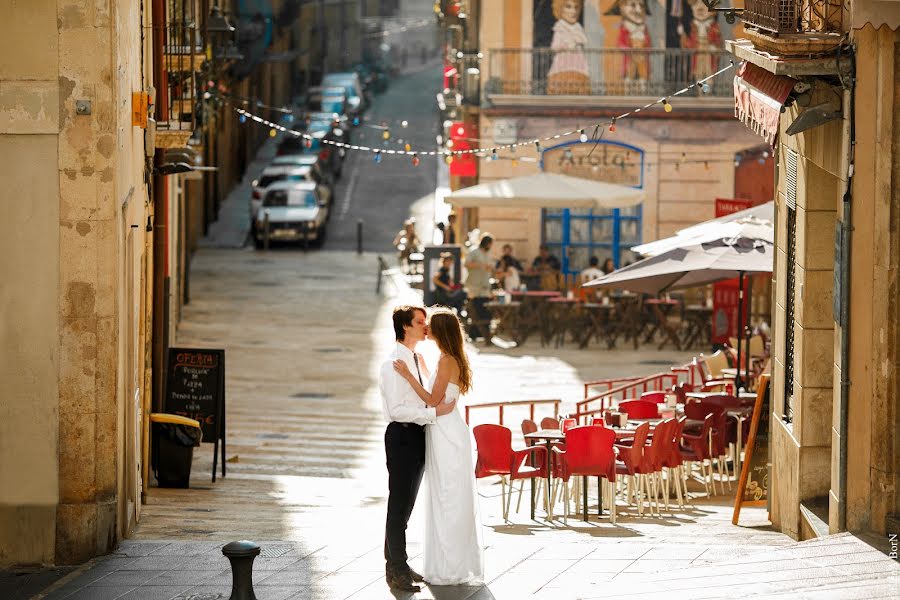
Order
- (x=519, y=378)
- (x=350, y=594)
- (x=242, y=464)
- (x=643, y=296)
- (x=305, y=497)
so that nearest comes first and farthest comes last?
(x=350, y=594) < (x=305, y=497) < (x=242, y=464) < (x=519, y=378) < (x=643, y=296)

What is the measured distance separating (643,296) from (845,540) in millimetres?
15608

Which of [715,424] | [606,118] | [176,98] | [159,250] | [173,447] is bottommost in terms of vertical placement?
[173,447]

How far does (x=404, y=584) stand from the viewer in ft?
31.8

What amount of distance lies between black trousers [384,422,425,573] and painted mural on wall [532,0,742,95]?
828 inches

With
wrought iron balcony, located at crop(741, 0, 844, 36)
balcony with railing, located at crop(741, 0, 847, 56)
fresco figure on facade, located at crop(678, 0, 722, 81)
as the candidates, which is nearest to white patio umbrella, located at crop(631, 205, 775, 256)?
balcony with railing, located at crop(741, 0, 847, 56)

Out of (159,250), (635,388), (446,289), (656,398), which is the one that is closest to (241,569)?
(159,250)

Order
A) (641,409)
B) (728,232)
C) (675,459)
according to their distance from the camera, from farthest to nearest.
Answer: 1. (728,232)
2. (641,409)
3. (675,459)

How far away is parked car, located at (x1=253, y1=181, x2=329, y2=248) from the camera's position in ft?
123

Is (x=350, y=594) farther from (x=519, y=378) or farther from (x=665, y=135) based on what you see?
(x=665, y=135)

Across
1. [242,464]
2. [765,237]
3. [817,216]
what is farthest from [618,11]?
[817,216]

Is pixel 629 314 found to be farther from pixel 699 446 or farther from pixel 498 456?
pixel 498 456

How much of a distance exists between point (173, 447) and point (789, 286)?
18.9 ft

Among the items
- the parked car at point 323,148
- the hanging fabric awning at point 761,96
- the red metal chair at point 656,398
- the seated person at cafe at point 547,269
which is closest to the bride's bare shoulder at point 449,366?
the hanging fabric awning at point 761,96

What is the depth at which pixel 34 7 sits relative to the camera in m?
11.0
